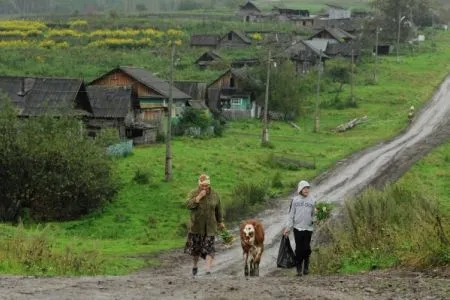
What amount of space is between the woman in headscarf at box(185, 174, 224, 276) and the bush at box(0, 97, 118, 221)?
16.0 m

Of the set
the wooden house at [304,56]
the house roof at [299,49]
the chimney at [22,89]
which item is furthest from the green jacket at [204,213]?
the wooden house at [304,56]

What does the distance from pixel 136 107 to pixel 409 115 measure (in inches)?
833

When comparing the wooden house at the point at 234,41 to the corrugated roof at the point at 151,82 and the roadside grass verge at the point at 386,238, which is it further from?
the roadside grass verge at the point at 386,238

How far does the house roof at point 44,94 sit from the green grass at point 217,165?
4.94 m

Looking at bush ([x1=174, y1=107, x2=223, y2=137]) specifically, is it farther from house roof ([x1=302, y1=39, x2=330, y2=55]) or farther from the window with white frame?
house roof ([x1=302, y1=39, x2=330, y2=55])

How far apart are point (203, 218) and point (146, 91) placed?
130ft

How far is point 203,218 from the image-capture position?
13.5m

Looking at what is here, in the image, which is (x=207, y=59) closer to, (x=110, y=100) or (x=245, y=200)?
(x=110, y=100)

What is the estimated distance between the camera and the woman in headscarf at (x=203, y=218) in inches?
524

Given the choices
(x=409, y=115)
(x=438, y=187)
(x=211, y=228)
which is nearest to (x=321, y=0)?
(x=409, y=115)

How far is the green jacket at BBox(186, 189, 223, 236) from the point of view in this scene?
13.4 m

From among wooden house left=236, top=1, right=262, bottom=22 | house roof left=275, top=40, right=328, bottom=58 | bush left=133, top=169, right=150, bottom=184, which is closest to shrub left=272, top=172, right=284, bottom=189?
bush left=133, top=169, right=150, bottom=184

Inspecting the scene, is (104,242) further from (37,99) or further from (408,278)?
(37,99)

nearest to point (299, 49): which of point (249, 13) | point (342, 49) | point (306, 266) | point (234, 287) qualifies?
point (342, 49)
